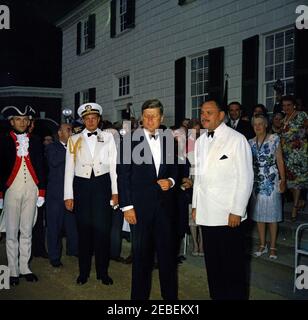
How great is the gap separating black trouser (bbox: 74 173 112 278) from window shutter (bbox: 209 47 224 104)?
19.6 feet

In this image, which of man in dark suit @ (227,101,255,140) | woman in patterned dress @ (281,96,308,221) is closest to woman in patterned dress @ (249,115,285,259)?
woman in patterned dress @ (281,96,308,221)

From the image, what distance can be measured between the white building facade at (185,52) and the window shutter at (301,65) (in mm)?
20

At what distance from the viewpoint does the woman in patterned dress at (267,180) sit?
621 centimetres

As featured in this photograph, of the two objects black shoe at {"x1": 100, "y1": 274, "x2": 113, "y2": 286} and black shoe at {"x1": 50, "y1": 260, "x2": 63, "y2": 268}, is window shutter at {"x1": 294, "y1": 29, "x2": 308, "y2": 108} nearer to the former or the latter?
black shoe at {"x1": 100, "y1": 274, "x2": 113, "y2": 286}

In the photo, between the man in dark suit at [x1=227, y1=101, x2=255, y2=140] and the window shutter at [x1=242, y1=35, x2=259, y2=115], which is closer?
the man in dark suit at [x1=227, y1=101, x2=255, y2=140]

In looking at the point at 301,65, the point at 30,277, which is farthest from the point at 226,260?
the point at 301,65

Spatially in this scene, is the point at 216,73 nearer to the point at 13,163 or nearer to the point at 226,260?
the point at 13,163

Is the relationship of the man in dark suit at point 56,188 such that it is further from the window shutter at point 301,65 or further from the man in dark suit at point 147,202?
the window shutter at point 301,65

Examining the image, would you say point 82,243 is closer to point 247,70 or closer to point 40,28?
point 247,70

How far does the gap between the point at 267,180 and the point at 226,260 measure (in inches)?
102

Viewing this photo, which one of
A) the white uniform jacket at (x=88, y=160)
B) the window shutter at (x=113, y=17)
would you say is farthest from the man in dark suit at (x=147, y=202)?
the window shutter at (x=113, y=17)

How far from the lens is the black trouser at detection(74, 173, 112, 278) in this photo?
5.43 meters

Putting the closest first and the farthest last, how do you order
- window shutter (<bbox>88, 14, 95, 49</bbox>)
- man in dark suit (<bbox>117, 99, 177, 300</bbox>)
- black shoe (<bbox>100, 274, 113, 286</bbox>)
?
man in dark suit (<bbox>117, 99, 177, 300</bbox>) → black shoe (<bbox>100, 274, 113, 286</bbox>) → window shutter (<bbox>88, 14, 95, 49</bbox>)

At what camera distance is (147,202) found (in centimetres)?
427
